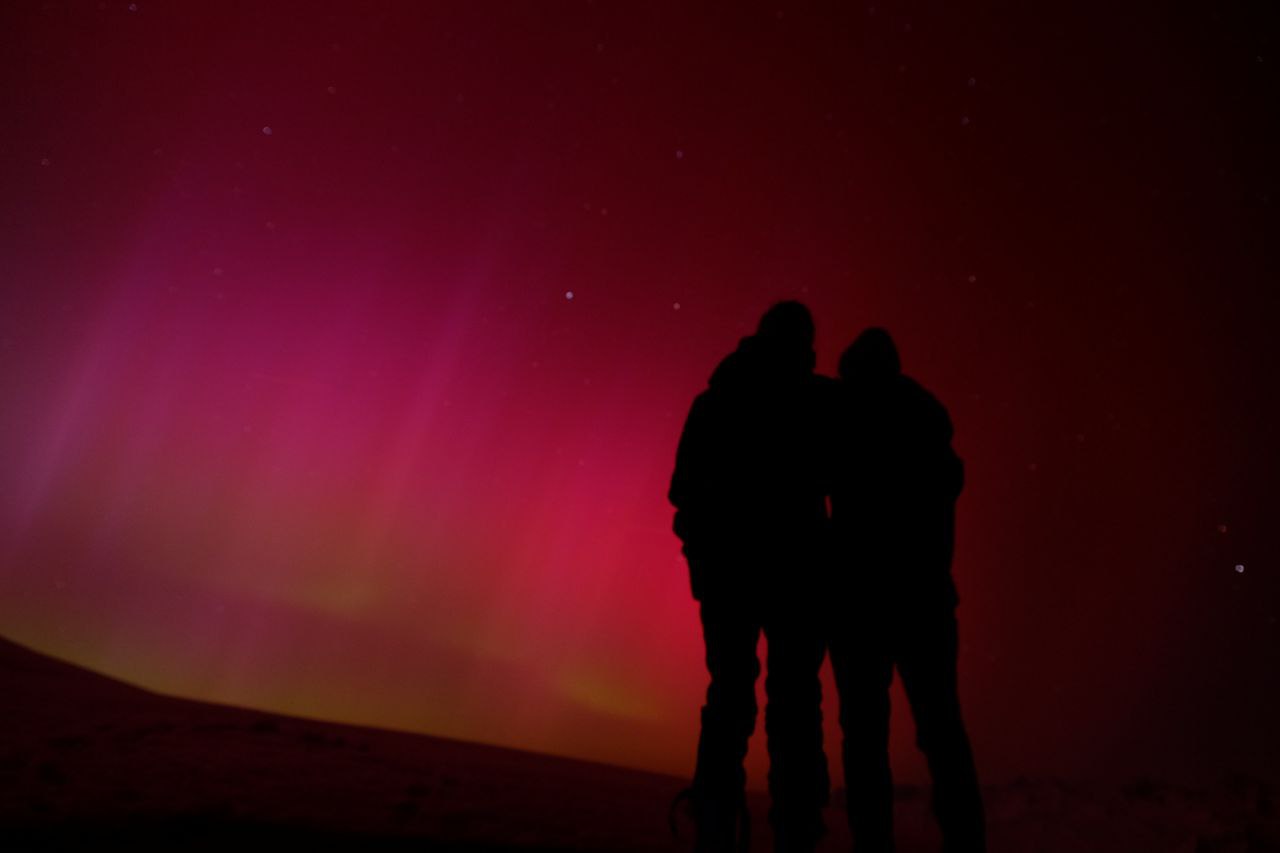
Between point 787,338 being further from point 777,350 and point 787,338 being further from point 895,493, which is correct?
point 895,493

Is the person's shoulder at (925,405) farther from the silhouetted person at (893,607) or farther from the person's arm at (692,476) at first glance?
the person's arm at (692,476)

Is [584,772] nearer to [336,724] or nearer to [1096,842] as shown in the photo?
[336,724]

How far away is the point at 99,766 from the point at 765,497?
11.2 ft

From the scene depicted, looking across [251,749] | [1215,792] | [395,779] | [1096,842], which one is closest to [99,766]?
[251,749]

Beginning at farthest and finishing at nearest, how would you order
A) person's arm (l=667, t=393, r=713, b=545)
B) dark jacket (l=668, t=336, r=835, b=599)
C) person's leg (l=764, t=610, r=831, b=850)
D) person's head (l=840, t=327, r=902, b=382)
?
person's head (l=840, t=327, r=902, b=382) < person's arm (l=667, t=393, r=713, b=545) < dark jacket (l=668, t=336, r=835, b=599) < person's leg (l=764, t=610, r=831, b=850)

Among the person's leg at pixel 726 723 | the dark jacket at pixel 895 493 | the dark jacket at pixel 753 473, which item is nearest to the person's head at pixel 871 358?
the dark jacket at pixel 895 493

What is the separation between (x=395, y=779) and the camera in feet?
12.3

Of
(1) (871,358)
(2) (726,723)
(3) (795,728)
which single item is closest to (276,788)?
(2) (726,723)

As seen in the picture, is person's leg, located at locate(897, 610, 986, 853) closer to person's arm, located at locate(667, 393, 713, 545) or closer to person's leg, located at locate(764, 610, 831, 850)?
person's leg, located at locate(764, 610, 831, 850)

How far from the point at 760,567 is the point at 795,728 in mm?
557

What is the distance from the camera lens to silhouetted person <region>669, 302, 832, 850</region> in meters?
2.26

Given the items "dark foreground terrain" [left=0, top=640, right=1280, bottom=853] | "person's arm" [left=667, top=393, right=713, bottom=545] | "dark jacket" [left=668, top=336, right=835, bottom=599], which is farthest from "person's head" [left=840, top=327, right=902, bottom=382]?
"dark foreground terrain" [left=0, top=640, right=1280, bottom=853]

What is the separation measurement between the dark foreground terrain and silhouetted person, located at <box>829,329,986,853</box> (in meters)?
1.41

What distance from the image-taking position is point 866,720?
2367 mm
